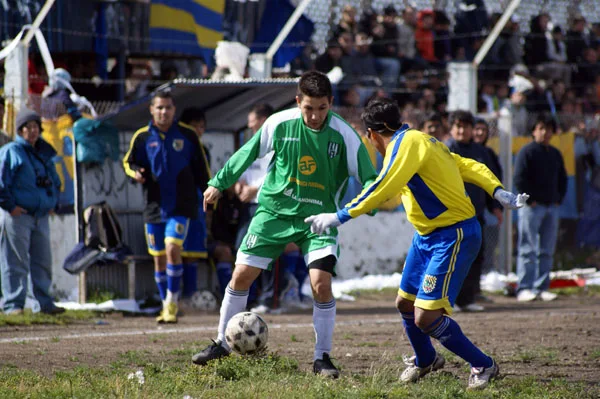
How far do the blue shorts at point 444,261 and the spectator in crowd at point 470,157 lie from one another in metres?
5.00

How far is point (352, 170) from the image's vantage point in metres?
7.43

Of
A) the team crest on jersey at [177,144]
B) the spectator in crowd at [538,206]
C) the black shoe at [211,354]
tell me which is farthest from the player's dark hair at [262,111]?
the black shoe at [211,354]

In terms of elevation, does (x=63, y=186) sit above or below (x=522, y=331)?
above

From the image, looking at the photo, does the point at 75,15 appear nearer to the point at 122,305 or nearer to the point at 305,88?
the point at 122,305

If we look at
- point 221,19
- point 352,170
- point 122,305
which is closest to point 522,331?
point 352,170

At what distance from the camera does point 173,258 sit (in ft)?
35.6

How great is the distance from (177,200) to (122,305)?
5.61 feet

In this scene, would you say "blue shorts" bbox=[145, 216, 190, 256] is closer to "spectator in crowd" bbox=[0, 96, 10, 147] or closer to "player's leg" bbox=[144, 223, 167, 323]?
"player's leg" bbox=[144, 223, 167, 323]

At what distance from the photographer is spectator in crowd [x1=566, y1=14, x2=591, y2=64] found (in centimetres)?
2067

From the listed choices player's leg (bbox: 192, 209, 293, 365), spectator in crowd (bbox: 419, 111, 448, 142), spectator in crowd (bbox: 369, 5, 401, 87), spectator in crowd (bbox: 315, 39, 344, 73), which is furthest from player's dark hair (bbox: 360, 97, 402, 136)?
spectator in crowd (bbox: 369, 5, 401, 87)

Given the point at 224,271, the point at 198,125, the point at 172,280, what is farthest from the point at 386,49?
the point at 172,280

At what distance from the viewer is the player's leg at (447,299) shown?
6.57 meters

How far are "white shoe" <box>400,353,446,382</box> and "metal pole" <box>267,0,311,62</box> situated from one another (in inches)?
305

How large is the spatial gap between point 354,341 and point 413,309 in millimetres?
2229
